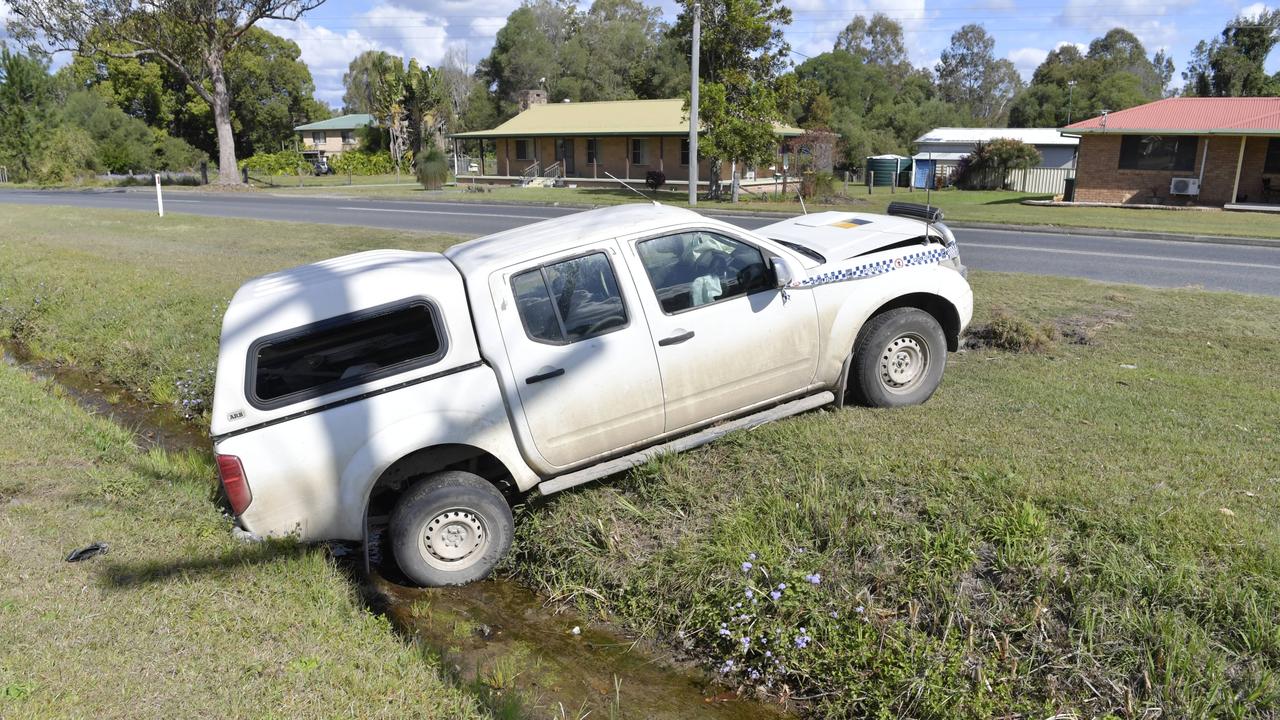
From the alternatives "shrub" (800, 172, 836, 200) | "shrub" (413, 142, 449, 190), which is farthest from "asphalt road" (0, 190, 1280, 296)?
"shrub" (413, 142, 449, 190)

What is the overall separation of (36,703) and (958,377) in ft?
20.9

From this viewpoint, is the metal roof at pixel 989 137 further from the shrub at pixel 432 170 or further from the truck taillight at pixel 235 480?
the truck taillight at pixel 235 480

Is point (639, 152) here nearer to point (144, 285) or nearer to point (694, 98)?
point (694, 98)

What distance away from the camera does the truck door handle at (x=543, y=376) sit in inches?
209

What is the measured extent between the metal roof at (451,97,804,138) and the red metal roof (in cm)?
1390

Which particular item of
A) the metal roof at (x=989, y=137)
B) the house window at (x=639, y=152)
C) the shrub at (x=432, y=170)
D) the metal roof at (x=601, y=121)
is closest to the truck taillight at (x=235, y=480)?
the metal roof at (x=601, y=121)

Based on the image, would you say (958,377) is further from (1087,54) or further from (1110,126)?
(1087,54)

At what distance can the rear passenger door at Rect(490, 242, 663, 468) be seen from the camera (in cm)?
536

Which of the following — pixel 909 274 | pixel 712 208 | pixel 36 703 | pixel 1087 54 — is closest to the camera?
pixel 36 703

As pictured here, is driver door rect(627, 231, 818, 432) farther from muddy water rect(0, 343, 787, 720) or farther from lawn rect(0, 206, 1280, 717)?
muddy water rect(0, 343, 787, 720)

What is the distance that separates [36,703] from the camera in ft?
12.2

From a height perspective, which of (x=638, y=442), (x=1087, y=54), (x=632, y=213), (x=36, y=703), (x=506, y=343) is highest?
(x=1087, y=54)

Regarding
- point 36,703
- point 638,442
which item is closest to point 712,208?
point 638,442

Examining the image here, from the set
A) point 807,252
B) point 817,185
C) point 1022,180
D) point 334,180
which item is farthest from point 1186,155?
point 334,180
